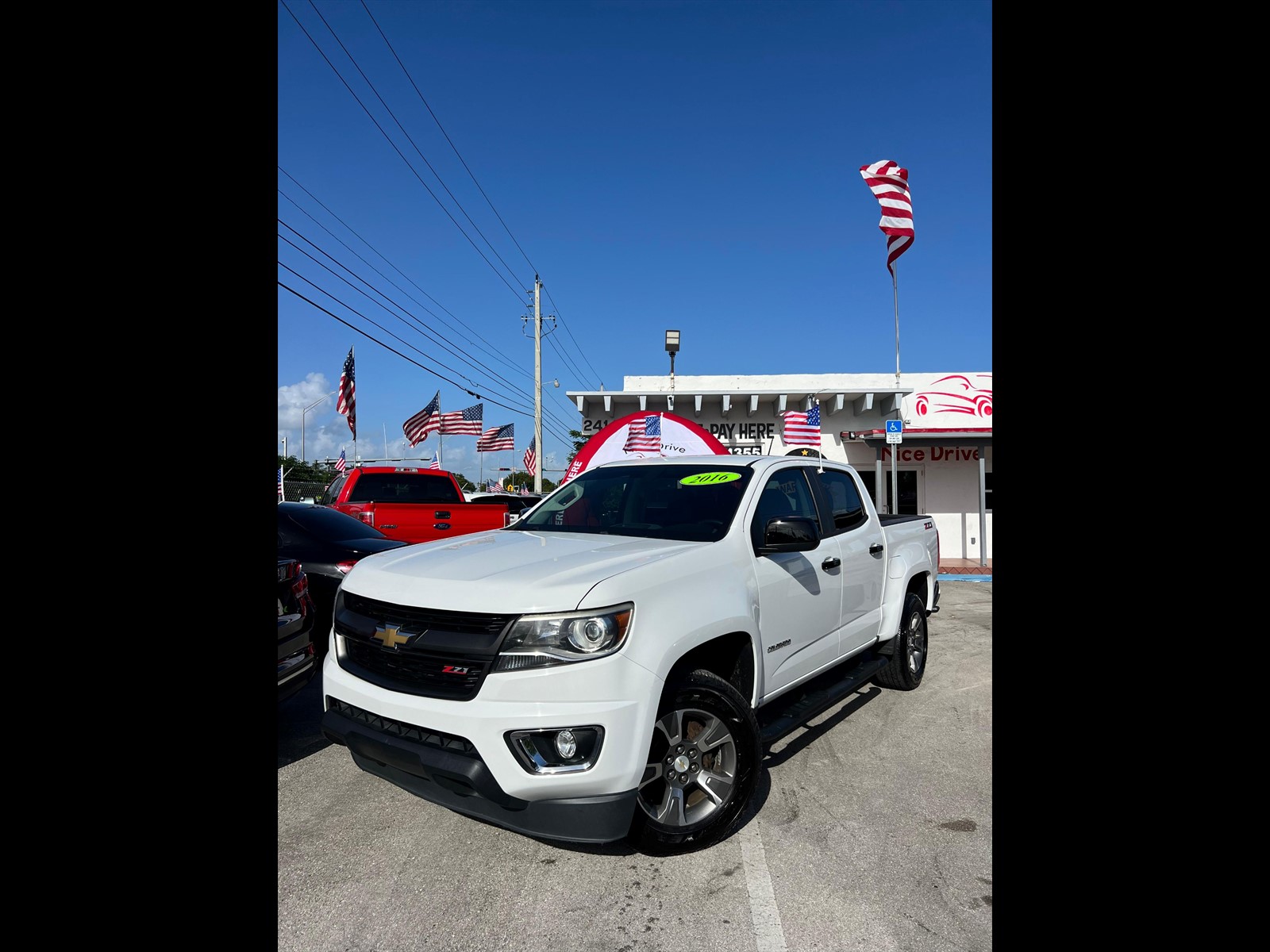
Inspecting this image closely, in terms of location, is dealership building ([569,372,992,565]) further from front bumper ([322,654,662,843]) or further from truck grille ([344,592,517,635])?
front bumper ([322,654,662,843])

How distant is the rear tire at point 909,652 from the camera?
5848mm

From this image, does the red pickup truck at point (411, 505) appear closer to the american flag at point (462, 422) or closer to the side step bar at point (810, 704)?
the side step bar at point (810, 704)

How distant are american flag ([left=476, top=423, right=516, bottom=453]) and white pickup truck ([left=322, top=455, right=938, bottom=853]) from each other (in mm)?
22500

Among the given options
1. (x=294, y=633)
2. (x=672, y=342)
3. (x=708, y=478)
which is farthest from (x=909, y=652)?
(x=672, y=342)

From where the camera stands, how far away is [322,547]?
261 inches

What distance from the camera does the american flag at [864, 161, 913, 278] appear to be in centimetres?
1491

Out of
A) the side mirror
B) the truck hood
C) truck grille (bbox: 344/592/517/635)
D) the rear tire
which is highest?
the side mirror

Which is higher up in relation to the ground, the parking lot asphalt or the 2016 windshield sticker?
the 2016 windshield sticker

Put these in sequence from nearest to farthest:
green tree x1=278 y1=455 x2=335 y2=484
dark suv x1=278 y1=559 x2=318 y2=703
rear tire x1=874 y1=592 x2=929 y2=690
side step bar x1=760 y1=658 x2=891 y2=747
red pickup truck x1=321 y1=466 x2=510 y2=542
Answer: side step bar x1=760 y1=658 x2=891 y2=747, dark suv x1=278 y1=559 x2=318 y2=703, rear tire x1=874 y1=592 x2=929 y2=690, red pickup truck x1=321 y1=466 x2=510 y2=542, green tree x1=278 y1=455 x2=335 y2=484

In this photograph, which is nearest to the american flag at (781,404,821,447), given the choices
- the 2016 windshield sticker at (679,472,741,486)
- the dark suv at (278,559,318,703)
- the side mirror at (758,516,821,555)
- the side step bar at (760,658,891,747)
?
the side step bar at (760,658,891,747)
